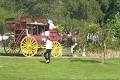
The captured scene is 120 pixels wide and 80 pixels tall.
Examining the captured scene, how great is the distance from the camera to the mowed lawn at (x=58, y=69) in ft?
59.5

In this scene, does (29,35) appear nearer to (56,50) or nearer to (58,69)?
(56,50)

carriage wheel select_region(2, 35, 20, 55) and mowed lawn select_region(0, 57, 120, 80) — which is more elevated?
carriage wheel select_region(2, 35, 20, 55)

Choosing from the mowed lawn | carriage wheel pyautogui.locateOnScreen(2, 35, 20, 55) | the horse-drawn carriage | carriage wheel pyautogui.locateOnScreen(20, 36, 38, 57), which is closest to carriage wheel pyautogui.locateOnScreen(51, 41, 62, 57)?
the horse-drawn carriage

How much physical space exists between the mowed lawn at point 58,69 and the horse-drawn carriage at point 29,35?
1.96 metres

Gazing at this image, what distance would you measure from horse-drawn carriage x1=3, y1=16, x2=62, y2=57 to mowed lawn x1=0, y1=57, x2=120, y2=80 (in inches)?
77.0

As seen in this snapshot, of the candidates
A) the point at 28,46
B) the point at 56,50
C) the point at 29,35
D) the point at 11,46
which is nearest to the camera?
the point at 28,46

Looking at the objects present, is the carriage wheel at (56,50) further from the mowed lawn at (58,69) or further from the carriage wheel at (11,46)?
the carriage wheel at (11,46)

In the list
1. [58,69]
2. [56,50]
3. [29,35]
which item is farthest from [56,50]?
[58,69]

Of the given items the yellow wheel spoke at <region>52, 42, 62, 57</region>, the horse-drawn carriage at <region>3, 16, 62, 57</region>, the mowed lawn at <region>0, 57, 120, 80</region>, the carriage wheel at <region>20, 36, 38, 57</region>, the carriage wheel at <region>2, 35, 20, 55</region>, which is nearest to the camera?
the mowed lawn at <region>0, 57, 120, 80</region>

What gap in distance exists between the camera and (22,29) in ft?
87.6

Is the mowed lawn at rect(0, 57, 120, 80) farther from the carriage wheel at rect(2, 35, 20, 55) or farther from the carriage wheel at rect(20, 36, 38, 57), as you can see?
the carriage wheel at rect(2, 35, 20, 55)

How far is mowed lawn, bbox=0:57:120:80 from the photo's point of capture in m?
18.1

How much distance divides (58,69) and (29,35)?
21.0 feet

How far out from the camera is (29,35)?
26406 millimetres
